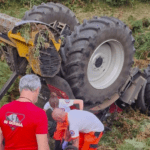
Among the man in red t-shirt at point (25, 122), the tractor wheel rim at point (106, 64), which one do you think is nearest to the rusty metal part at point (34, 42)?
the man in red t-shirt at point (25, 122)

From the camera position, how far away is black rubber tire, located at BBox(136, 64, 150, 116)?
566cm

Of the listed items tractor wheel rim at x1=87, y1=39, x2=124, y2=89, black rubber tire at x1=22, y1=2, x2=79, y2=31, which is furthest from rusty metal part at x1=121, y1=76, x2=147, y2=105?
black rubber tire at x1=22, y1=2, x2=79, y2=31

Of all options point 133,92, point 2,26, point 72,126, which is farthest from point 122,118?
point 2,26

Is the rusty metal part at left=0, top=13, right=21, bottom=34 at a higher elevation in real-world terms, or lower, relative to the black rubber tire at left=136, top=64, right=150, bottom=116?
higher

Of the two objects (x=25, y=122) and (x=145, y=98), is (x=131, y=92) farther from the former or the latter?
(x=25, y=122)

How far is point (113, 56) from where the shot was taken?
4570 mm

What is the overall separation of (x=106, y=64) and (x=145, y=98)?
71.2 inches

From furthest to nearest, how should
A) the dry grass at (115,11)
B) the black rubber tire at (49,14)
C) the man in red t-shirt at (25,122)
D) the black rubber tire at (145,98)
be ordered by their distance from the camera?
the dry grass at (115,11) → the black rubber tire at (145,98) → the black rubber tire at (49,14) → the man in red t-shirt at (25,122)

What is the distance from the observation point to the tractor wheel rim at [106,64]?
4.29 m

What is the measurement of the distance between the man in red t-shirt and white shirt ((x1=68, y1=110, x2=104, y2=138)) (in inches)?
25.1

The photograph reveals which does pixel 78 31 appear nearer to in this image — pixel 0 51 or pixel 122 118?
pixel 0 51

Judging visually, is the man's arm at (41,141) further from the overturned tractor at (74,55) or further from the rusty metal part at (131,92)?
the rusty metal part at (131,92)

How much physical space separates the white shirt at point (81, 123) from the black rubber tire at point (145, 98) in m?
2.42

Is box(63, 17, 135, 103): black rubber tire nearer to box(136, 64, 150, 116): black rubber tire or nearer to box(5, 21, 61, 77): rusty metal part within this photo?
box(5, 21, 61, 77): rusty metal part
